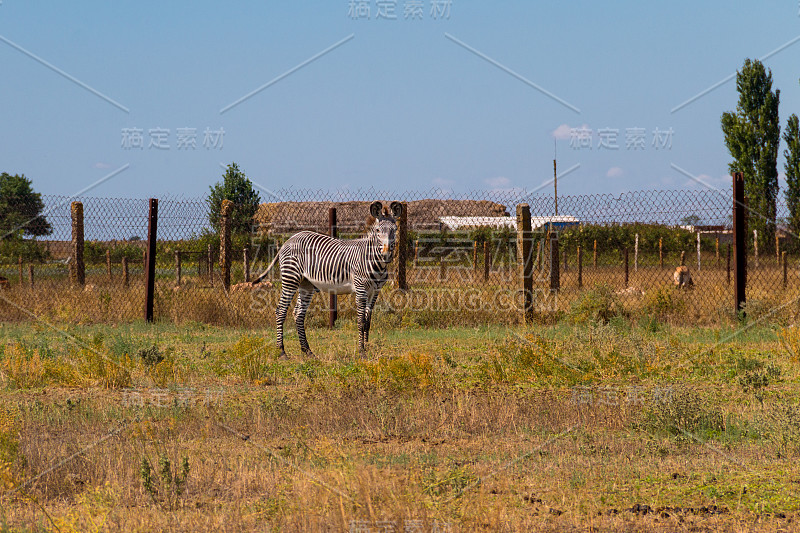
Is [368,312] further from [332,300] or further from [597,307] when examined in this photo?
[597,307]

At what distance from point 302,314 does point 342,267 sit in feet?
3.22

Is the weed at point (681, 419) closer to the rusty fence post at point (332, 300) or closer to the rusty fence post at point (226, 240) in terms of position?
the rusty fence post at point (332, 300)

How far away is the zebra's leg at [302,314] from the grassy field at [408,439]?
414mm

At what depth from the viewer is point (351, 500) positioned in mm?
4254

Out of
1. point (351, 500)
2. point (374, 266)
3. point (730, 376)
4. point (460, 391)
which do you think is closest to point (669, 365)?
point (730, 376)

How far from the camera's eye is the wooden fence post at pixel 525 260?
1396 cm

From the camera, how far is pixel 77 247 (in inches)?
681

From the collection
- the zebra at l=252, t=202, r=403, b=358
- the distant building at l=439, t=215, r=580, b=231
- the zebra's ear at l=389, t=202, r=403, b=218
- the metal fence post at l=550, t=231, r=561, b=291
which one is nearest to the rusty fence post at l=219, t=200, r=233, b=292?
the zebra at l=252, t=202, r=403, b=358

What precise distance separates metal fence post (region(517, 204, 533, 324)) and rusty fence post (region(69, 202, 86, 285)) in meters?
9.88

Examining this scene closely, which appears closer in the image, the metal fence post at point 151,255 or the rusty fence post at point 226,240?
the metal fence post at point 151,255

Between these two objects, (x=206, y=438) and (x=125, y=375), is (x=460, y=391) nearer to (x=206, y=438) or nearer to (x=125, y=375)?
(x=206, y=438)

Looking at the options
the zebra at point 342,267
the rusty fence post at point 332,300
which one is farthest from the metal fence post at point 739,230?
the rusty fence post at point 332,300

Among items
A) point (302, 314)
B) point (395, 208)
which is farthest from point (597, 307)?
point (302, 314)

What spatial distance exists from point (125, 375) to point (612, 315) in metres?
9.00
